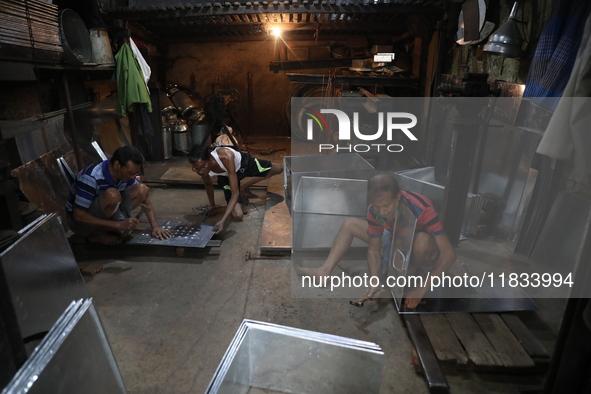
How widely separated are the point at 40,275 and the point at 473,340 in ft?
10.0

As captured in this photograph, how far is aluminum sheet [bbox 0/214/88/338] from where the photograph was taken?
2086 millimetres

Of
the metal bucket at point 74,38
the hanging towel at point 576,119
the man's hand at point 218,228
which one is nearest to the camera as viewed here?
the hanging towel at point 576,119

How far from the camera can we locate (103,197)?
12.7 ft

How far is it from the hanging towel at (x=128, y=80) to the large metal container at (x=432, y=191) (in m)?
4.79

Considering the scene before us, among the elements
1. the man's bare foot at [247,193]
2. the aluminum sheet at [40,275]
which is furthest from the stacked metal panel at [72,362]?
the man's bare foot at [247,193]

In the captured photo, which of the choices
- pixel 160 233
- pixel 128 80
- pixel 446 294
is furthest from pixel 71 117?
pixel 446 294

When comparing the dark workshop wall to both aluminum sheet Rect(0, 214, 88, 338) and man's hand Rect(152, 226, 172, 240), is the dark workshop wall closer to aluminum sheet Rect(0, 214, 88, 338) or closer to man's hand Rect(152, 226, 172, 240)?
man's hand Rect(152, 226, 172, 240)

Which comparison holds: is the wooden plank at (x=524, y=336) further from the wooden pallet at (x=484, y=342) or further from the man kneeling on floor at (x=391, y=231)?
the man kneeling on floor at (x=391, y=231)

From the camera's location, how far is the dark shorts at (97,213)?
3906 millimetres

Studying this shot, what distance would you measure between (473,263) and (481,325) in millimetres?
1204

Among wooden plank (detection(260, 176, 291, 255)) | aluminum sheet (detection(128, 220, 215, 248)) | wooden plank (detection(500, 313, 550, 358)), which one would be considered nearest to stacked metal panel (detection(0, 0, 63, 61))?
aluminum sheet (detection(128, 220, 215, 248))

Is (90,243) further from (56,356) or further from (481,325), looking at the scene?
(481,325)

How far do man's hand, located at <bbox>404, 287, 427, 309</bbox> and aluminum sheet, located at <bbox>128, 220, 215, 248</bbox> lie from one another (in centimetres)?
217

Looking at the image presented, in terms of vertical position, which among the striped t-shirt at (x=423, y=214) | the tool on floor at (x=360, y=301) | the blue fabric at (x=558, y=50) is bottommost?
the tool on floor at (x=360, y=301)
